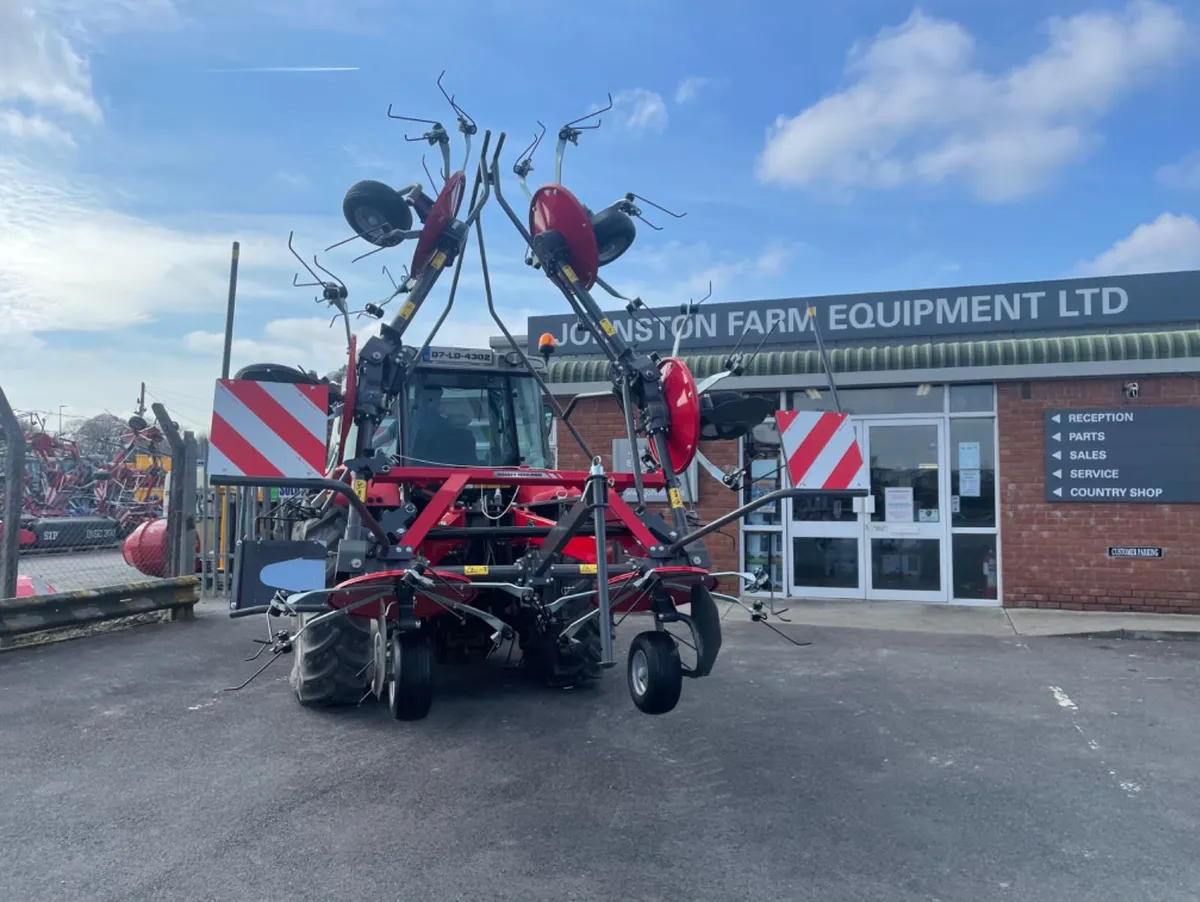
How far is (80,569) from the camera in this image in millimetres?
15578

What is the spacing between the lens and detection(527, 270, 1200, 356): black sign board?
1099 cm

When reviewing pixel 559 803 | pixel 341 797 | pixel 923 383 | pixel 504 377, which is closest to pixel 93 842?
pixel 341 797

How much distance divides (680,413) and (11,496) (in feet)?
20.6

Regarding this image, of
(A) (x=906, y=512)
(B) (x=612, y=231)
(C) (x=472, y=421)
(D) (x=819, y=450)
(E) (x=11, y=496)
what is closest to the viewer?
(D) (x=819, y=450)

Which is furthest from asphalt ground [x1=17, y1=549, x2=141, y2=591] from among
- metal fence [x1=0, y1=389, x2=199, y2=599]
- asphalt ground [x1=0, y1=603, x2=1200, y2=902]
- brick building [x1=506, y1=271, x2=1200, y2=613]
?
brick building [x1=506, y1=271, x2=1200, y2=613]

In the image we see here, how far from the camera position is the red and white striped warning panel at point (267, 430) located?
13.5 ft

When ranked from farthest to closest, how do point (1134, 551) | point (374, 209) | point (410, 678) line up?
1. point (1134, 551)
2. point (374, 209)
3. point (410, 678)

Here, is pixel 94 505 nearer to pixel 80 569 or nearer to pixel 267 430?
A: pixel 80 569

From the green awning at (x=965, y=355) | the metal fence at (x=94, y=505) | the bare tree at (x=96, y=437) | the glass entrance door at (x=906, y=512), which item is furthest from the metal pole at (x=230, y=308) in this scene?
the bare tree at (x=96, y=437)

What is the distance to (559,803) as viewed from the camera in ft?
14.4

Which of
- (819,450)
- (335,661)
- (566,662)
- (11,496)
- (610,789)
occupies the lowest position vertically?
(610,789)

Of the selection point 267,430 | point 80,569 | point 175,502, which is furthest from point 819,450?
point 80,569

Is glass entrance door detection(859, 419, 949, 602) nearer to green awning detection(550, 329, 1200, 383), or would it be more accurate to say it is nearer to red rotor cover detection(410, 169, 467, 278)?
green awning detection(550, 329, 1200, 383)

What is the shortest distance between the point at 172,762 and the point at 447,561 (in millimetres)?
1755
